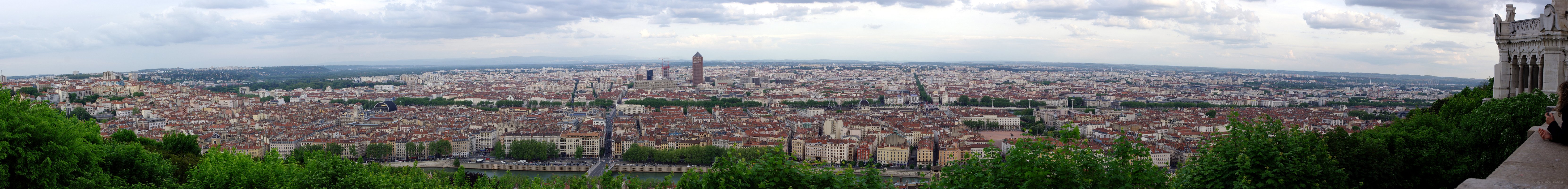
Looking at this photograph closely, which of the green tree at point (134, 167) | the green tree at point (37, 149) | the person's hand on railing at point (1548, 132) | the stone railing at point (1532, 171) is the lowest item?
the green tree at point (134, 167)

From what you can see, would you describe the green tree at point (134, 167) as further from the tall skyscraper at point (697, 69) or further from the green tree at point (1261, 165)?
the tall skyscraper at point (697, 69)

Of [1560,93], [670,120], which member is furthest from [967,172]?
[670,120]

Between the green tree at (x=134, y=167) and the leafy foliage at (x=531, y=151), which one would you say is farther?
the leafy foliage at (x=531, y=151)

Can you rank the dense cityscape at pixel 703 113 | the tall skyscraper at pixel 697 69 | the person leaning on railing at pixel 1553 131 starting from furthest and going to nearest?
the tall skyscraper at pixel 697 69 < the dense cityscape at pixel 703 113 < the person leaning on railing at pixel 1553 131

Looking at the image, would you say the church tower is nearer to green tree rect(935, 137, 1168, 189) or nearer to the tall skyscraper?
the tall skyscraper

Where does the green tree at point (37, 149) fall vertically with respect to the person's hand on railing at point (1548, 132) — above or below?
below

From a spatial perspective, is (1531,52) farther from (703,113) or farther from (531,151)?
(703,113)

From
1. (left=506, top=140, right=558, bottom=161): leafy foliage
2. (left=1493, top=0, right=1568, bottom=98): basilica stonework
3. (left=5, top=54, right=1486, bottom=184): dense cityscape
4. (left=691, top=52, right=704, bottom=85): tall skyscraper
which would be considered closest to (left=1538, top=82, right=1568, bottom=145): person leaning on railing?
(left=5, top=54, right=1486, bottom=184): dense cityscape

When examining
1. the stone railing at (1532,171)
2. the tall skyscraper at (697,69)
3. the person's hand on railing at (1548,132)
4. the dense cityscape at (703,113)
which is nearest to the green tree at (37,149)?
the dense cityscape at (703,113)

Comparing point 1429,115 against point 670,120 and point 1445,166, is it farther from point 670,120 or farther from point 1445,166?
point 670,120

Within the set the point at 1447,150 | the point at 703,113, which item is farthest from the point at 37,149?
the point at 703,113
